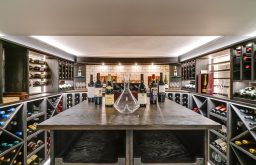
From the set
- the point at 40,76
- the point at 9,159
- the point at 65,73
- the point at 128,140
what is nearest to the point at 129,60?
the point at 65,73

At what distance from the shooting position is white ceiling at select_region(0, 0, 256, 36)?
1513mm

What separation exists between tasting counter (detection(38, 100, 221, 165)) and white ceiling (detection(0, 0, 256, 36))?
0.86m

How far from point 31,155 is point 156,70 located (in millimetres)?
4747

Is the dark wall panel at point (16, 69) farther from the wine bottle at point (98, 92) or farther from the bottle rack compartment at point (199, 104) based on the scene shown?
the bottle rack compartment at point (199, 104)

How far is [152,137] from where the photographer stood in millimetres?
1688

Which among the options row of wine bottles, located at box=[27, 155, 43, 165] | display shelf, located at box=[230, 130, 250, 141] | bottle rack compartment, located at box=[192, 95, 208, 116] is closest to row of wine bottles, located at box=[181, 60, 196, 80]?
bottle rack compartment, located at box=[192, 95, 208, 116]

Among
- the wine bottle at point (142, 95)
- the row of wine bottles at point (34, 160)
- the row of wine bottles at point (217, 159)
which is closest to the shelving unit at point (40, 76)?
the row of wine bottles at point (34, 160)

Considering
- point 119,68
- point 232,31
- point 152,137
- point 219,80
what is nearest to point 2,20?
point 152,137

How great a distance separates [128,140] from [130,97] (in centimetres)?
48

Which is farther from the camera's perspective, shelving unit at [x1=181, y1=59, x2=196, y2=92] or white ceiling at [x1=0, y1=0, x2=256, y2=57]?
shelving unit at [x1=181, y1=59, x2=196, y2=92]

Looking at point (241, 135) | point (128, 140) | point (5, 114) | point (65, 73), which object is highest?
point (65, 73)

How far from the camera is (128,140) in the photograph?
1.16m

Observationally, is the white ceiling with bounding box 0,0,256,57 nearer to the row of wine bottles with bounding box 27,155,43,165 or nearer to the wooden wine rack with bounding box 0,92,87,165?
the wooden wine rack with bounding box 0,92,87,165

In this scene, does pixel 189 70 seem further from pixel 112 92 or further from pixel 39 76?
pixel 112 92
